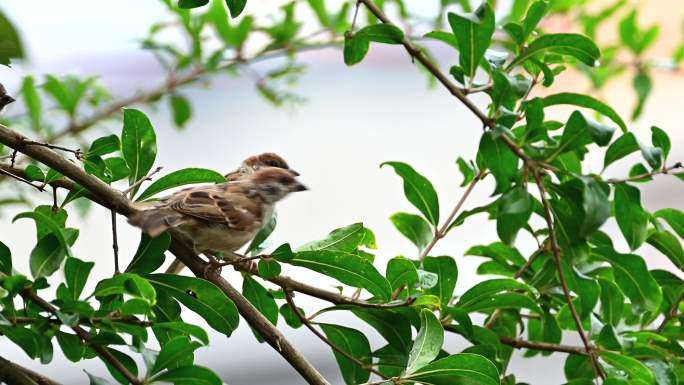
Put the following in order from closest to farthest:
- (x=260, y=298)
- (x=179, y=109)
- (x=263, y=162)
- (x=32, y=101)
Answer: (x=260, y=298)
(x=32, y=101)
(x=179, y=109)
(x=263, y=162)

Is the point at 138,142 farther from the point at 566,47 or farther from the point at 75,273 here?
the point at 566,47

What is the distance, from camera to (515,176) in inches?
65.6

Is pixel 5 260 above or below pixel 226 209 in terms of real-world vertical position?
below

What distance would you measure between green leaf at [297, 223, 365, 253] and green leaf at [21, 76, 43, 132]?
139cm

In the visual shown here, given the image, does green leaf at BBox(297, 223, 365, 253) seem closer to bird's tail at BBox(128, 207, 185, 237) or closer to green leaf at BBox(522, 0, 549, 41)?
bird's tail at BBox(128, 207, 185, 237)

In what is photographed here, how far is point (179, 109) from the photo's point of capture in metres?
2.96

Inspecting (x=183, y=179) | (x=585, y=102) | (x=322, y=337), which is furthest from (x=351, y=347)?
(x=585, y=102)

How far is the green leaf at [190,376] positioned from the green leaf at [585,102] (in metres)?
0.85

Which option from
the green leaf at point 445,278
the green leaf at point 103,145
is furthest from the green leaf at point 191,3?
the green leaf at point 445,278

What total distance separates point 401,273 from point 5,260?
656 mm

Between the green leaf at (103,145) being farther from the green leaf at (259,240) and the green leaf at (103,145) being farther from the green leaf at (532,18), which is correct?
the green leaf at (532,18)

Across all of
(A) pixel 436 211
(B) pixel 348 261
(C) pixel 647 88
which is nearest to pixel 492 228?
(C) pixel 647 88

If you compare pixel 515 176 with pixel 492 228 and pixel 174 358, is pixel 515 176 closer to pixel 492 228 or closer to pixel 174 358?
pixel 174 358

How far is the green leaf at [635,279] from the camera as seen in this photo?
68.0 inches
